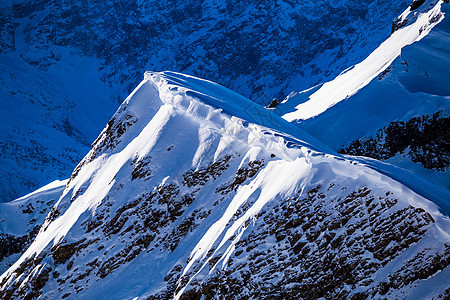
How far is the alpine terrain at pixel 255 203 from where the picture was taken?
58.6 ft

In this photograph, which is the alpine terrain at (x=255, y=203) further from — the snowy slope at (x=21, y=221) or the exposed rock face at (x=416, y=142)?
the snowy slope at (x=21, y=221)

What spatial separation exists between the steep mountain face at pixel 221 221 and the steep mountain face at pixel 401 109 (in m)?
9.30

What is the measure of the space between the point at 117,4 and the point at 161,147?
155 metres

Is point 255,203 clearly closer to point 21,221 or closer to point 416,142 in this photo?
point 416,142

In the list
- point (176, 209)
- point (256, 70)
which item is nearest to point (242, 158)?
point (176, 209)

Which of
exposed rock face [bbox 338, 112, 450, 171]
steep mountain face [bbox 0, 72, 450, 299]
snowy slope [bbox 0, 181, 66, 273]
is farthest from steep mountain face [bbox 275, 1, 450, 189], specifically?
snowy slope [bbox 0, 181, 66, 273]

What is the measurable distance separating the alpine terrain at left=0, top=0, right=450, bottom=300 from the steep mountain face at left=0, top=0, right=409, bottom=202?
9431cm

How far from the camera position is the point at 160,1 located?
169 metres

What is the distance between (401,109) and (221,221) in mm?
22481

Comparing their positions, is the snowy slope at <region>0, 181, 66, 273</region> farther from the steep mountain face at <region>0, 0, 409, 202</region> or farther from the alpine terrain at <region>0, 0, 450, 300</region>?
the steep mountain face at <region>0, 0, 409, 202</region>

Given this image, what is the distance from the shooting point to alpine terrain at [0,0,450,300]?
1786 centimetres

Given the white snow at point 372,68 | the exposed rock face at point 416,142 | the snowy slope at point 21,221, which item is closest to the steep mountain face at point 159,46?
the snowy slope at point 21,221

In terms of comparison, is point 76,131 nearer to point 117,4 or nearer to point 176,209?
point 117,4

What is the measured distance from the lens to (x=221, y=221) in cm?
2275
